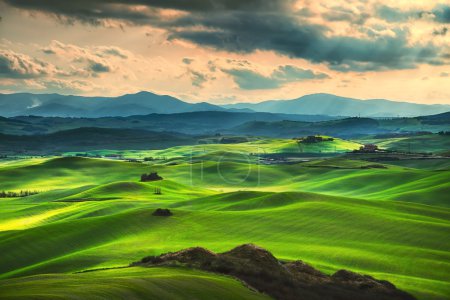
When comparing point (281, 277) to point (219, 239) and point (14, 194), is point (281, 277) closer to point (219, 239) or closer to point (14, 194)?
point (219, 239)

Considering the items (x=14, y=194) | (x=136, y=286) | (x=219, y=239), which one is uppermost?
(x=136, y=286)

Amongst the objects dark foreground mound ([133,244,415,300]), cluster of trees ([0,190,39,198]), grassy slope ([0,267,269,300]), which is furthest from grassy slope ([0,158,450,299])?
cluster of trees ([0,190,39,198])

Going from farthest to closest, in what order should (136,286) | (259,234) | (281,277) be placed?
(259,234) → (281,277) → (136,286)


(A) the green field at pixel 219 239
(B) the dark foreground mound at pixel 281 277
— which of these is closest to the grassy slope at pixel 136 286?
(A) the green field at pixel 219 239

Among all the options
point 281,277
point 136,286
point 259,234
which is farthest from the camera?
point 259,234

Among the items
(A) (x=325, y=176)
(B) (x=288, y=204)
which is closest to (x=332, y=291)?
(B) (x=288, y=204)

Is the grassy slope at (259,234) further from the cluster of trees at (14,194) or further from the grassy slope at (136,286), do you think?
the cluster of trees at (14,194)

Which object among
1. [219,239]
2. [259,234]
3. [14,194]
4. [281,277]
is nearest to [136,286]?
[281,277]
